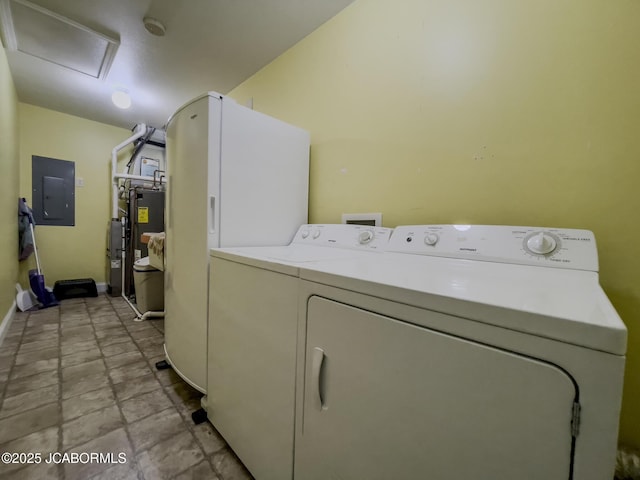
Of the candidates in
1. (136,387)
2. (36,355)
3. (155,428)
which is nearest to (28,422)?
(136,387)

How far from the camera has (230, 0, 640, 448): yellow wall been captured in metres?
0.78

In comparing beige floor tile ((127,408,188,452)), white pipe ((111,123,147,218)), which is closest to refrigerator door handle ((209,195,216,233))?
beige floor tile ((127,408,188,452))

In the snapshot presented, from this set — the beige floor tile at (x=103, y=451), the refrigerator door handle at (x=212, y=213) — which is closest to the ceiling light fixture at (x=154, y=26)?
the refrigerator door handle at (x=212, y=213)

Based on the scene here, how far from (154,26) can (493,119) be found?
Result: 2.17m

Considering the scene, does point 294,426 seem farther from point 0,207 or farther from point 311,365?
point 0,207

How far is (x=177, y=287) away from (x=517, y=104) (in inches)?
72.1

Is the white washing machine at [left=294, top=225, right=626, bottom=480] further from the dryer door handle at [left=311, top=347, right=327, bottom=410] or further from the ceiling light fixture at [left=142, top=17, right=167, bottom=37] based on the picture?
the ceiling light fixture at [left=142, top=17, right=167, bottom=37]

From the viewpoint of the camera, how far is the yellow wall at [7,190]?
2.09m

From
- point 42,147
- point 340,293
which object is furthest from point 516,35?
point 42,147

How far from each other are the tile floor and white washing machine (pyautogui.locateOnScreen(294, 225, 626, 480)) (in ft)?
2.27

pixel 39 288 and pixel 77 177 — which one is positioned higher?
pixel 77 177

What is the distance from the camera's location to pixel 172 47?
1.94 m

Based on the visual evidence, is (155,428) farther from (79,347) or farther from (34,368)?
(79,347)

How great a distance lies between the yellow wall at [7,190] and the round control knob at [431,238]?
10.5ft
